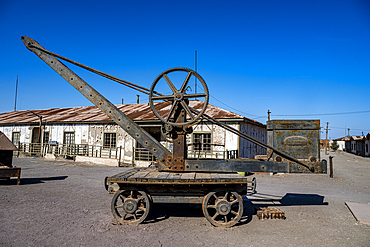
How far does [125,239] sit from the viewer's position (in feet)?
13.6

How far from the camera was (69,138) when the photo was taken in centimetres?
2002

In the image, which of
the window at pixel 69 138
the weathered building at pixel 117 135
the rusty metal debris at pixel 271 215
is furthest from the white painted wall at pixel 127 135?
the rusty metal debris at pixel 271 215

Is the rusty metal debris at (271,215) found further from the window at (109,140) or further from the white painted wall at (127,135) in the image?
the window at (109,140)

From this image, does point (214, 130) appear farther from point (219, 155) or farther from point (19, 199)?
point (19, 199)

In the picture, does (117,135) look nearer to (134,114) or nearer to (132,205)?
(134,114)

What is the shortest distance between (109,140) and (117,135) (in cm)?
91

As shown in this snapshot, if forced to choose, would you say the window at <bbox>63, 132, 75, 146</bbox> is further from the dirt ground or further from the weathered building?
the dirt ground

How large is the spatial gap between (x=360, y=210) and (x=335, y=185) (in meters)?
4.45

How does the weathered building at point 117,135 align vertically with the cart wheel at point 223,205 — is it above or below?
above

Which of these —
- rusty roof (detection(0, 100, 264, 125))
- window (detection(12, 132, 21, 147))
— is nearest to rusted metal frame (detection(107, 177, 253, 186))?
rusty roof (detection(0, 100, 264, 125))

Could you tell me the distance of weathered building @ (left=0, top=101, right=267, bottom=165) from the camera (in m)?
14.8

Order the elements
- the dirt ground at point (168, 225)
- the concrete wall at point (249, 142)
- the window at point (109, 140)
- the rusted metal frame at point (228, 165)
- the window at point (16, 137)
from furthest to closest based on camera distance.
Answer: the window at point (16, 137)
the window at point (109, 140)
the concrete wall at point (249, 142)
the rusted metal frame at point (228, 165)
the dirt ground at point (168, 225)

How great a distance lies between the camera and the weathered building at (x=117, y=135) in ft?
48.5

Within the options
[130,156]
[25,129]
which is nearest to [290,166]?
[130,156]
